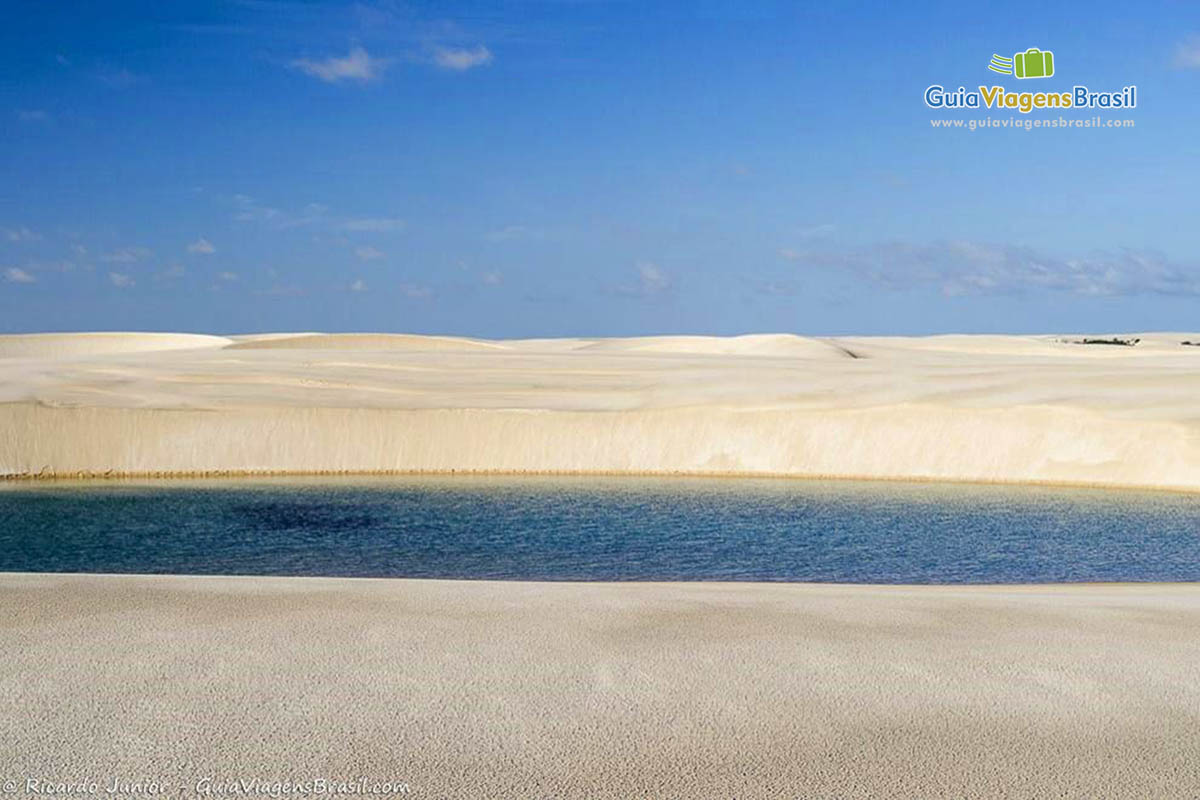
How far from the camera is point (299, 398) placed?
28.5 m

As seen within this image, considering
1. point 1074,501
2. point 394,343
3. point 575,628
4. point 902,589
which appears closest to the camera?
point 575,628

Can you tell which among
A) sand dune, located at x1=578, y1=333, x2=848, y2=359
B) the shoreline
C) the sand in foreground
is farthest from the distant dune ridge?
sand dune, located at x1=578, y1=333, x2=848, y2=359

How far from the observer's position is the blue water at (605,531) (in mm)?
14086

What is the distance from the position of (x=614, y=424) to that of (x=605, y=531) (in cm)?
1049

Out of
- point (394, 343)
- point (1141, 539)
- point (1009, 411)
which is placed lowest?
point (1141, 539)

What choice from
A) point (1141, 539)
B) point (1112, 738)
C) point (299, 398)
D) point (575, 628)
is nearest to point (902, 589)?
point (575, 628)

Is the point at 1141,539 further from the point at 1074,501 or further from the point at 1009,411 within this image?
the point at 1009,411

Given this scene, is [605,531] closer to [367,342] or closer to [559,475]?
[559,475]

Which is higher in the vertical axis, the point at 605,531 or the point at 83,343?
the point at 83,343

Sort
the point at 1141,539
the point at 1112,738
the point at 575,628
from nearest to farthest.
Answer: the point at 1112,738 < the point at 575,628 < the point at 1141,539

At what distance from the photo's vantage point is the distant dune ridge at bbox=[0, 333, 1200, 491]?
994 inches

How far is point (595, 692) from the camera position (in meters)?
6.10

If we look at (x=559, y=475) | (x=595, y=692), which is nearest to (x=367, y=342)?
(x=559, y=475)

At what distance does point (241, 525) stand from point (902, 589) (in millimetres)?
10499
